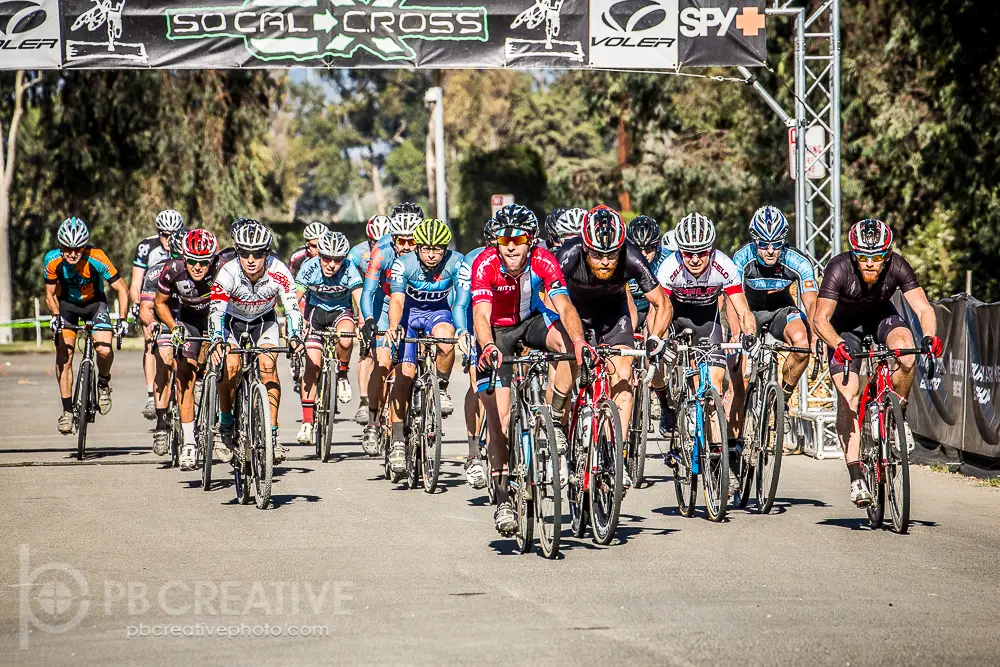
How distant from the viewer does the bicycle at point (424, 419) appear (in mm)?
11891

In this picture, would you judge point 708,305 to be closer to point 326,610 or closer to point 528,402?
point 528,402

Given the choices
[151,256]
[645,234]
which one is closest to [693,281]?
[645,234]

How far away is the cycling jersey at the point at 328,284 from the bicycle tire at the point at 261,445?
15.6 ft

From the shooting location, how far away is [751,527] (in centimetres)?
1016

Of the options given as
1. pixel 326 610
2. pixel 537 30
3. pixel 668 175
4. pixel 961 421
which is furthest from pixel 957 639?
pixel 668 175

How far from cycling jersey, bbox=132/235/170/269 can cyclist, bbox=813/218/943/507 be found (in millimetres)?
8708

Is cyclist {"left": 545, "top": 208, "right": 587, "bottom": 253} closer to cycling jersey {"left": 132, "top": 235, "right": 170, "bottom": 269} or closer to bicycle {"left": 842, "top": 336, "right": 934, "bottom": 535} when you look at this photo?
bicycle {"left": 842, "top": 336, "right": 934, "bottom": 535}

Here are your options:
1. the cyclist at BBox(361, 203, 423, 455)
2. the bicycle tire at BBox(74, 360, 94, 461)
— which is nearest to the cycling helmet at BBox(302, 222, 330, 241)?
the cyclist at BBox(361, 203, 423, 455)

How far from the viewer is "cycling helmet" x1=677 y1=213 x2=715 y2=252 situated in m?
11.7

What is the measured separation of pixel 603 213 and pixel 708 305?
2629mm

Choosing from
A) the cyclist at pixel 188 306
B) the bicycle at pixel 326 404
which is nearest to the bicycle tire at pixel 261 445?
the cyclist at pixel 188 306

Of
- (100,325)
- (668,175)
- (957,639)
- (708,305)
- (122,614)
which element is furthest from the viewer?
(668,175)

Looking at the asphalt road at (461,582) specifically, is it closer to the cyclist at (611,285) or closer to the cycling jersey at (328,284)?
the cyclist at (611,285)

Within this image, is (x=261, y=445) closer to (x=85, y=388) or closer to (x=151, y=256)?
(x=85, y=388)
